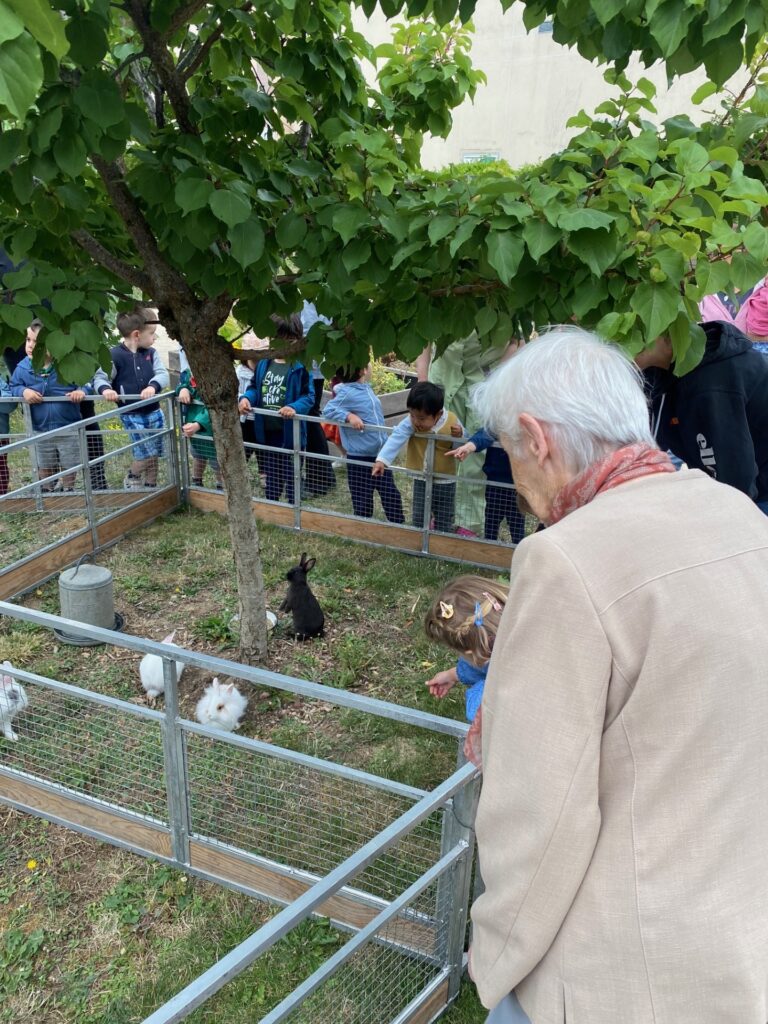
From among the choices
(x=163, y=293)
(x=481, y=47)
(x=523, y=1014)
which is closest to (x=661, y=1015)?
(x=523, y=1014)

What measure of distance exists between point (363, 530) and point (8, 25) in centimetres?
549

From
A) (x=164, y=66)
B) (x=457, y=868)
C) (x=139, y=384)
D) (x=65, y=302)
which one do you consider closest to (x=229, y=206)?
(x=65, y=302)

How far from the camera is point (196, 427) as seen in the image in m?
6.77

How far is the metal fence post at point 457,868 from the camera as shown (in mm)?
2379

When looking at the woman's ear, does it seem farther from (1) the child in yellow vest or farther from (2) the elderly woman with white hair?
(1) the child in yellow vest

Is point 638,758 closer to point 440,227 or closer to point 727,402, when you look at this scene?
point 440,227

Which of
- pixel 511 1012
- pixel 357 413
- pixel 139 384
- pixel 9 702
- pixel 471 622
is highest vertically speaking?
pixel 139 384

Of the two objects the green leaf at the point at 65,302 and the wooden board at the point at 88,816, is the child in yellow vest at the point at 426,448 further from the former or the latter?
the wooden board at the point at 88,816

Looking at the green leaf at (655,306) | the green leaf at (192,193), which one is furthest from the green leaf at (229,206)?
the green leaf at (655,306)

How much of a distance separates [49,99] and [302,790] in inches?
111

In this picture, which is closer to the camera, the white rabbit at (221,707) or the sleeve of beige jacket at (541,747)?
the sleeve of beige jacket at (541,747)

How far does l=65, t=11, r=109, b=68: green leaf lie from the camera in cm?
233

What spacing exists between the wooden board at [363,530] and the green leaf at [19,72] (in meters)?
5.25

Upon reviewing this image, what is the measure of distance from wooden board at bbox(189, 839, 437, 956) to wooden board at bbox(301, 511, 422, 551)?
3.44 metres
